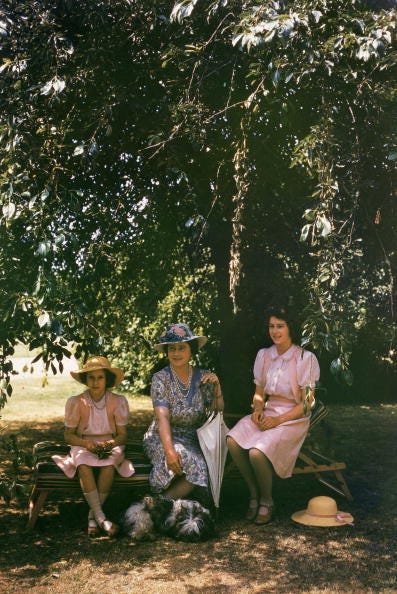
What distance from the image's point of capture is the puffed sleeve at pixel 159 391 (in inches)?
207

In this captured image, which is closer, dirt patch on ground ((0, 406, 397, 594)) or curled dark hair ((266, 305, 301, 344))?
dirt patch on ground ((0, 406, 397, 594))

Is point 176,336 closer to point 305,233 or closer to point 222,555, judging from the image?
point 222,555

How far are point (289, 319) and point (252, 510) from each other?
1604mm

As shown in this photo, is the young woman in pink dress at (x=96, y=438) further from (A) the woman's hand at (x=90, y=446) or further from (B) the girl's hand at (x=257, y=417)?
(B) the girl's hand at (x=257, y=417)

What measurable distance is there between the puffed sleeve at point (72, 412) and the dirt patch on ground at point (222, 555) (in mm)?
788

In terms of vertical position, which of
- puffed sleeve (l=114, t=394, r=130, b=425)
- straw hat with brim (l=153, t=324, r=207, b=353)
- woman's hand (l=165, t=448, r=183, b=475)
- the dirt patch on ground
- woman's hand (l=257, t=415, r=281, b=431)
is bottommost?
the dirt patch on ground

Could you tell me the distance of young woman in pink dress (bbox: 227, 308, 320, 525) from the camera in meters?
5.32

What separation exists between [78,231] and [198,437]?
2.22m

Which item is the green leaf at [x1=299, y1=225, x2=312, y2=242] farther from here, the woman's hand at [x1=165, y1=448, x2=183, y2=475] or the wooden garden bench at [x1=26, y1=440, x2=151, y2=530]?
the wooden garden bench at [x1=26, y1=440, x2=151, y2=530]

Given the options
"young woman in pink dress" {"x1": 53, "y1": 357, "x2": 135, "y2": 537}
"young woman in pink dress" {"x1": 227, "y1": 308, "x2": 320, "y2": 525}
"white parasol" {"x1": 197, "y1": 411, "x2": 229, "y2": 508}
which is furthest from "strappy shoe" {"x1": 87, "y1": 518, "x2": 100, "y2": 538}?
"young woman in pink dress" {"x1": 227, "y1": 308, "x2": 320, "y2": 525}

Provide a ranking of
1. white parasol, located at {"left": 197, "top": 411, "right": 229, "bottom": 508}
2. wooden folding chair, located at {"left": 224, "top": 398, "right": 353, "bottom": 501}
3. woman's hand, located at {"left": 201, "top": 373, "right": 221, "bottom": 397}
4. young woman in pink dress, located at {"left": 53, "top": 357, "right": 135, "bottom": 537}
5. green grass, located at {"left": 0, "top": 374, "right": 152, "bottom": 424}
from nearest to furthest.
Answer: young woman in pink dress, located at {"left": 53, "top": 357, "right": 135, "bottom": 537} < white parasol, located at {"left": 197, "top": 411, "right": 229, "bottom": 508} < woman's hand, located at {"left": 201, "top": 373, "right": 221, "bottom": 397} < wooden folding chair, located at {"left": 224, "top": 398, "right": 353, "bottom": 501} < green grass, located at {"left": 0, "top": 374, "right": 152, "bottom": 424}

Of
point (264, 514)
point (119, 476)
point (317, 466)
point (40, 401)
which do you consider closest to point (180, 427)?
point (119, 476)

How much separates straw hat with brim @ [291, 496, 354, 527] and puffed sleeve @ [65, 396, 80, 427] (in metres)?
1.91

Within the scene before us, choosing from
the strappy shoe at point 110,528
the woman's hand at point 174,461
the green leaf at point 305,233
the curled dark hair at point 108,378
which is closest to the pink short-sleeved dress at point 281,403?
the woman's hand at point 174,461
